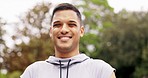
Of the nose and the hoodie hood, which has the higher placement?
the nose

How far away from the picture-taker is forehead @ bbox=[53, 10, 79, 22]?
114 inches

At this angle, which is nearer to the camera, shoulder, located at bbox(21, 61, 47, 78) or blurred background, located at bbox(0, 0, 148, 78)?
shoulder, located at bbox(21, 61, 47, 78)

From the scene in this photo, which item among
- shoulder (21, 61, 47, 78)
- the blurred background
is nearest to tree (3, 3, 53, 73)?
the blurred background

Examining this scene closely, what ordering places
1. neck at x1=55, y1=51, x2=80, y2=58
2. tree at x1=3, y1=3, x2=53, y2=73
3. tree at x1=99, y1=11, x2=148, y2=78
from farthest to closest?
tree at x1=99, y1=11, x2=148, y2=78
tree at x1=3, y1=3, x2=53, y2=73
neck at x1=55, y1=51, x2=80, y2=58

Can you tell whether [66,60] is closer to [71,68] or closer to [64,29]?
[71,68]

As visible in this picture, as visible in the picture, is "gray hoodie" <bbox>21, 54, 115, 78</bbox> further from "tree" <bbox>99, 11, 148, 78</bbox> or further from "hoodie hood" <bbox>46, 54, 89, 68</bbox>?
"tree" <bbox>99, 11, 148, 78</bbox>

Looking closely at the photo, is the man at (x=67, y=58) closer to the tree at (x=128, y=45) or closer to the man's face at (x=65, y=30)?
the man's face at (x=65, y=30)

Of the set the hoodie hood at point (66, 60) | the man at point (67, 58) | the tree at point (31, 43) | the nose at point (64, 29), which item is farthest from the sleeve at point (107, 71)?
the tree at point (31, 43)

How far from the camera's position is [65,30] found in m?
2.85

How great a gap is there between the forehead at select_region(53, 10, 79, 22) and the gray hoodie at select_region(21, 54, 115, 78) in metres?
0.27

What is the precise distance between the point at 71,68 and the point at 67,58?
0.25ft

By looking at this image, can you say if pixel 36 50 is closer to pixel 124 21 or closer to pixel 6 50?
pixel 6 50

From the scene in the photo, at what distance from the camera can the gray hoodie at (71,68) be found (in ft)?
9.39

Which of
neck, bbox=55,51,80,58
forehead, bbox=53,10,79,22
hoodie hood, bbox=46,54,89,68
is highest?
forehead, bbox=53,10,79,22
